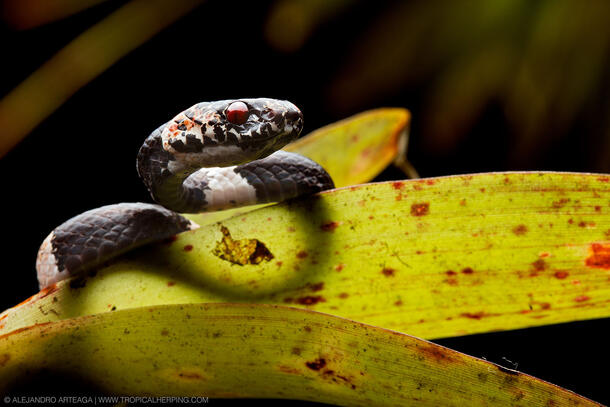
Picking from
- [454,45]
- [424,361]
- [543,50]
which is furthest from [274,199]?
[543,50]

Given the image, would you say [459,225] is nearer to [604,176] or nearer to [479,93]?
[604,176]

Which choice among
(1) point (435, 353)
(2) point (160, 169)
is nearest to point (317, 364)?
(1) point (435, 353)

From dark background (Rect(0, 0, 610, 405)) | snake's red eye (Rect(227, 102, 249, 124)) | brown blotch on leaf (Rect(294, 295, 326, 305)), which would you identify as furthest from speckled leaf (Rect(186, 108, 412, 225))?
dark background (Rect(0, 0, 610, 405))

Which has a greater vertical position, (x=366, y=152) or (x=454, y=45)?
(x=454, y=45)

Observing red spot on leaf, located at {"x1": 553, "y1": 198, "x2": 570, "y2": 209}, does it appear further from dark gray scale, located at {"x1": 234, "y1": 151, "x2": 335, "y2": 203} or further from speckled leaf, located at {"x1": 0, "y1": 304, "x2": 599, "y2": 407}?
dark gray scale, located at {"x1": 234, "y1": 151, "x2": 335, "y2": 203}

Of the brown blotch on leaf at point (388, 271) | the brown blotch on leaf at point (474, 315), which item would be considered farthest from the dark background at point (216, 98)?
the brown blotch on leaf at point (388, 271)

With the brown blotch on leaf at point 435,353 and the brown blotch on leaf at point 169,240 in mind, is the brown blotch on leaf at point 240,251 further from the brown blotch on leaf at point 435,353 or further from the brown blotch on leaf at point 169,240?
the brown blotch on leaf at point 435,353

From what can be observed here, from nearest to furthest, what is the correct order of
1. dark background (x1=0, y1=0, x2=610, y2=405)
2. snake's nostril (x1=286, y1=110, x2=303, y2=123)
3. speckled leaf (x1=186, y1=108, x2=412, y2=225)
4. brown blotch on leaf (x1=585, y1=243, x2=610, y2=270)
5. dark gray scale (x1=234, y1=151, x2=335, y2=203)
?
brown blotch on leaf (x1=585, y1=243, x2=610, y2=270), snake's nostril (x1=286, y1=110, x2=303, y2=123), dark gray scale (x1=234, y1=151, x2=335, y2=203), speckled leaf (x1=186, y1=108, x2=412, y2=225), dark background (x1=0, y1=0, x2=610, y2=405)

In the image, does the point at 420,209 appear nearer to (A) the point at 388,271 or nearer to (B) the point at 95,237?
(A) the point at 388,271
